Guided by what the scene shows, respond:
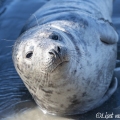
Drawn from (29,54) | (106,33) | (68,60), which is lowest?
(106,33)

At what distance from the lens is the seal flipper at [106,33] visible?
14.8ft

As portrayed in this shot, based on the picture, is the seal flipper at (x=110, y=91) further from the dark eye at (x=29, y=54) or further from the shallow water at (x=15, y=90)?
the dark eye at (x=29, y=54)

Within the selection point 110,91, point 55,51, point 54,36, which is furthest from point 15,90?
point 55,51

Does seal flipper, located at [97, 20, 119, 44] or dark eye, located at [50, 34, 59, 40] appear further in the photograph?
seal flipper, located at [97, 20, 119, 44]

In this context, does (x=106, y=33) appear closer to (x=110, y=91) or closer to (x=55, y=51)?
(x=110, y=91)

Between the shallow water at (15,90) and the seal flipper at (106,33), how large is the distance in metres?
0.56

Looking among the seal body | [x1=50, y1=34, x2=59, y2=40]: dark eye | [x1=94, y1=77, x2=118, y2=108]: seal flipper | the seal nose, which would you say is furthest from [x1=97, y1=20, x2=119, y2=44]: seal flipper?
the seal nose

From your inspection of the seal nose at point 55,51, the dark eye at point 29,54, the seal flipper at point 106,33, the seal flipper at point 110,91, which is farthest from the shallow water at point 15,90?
the seal nose at point 55,51

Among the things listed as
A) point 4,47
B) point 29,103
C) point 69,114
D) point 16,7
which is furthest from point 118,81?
point 16,7

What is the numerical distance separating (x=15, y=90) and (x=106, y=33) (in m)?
1.40

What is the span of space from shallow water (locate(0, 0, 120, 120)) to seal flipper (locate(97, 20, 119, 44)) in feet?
1.85

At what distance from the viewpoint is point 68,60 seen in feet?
11.7

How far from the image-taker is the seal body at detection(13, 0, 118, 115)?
3.50 m

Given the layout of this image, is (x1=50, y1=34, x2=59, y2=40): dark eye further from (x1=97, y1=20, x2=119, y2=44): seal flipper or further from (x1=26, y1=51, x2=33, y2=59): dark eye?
(x1=97, y1=20, x2=119, y2=44): seal flipper
